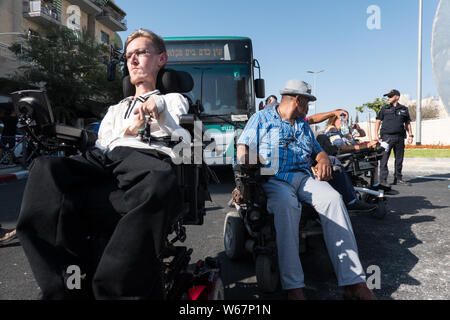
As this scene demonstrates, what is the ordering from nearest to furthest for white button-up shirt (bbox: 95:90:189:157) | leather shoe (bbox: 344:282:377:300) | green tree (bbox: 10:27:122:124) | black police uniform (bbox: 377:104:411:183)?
1. white button-up shirt (bbox: 95:90:189:157)
2. leather shoe (bbox: 344:282:377:300)
3. black police uniform (bbox: 377:104:411:183)
4. green tree (bbox: 10:27:122:124)

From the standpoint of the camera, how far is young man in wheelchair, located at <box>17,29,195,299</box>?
4.20 ft

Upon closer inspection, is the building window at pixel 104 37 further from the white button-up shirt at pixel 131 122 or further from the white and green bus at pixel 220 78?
the white button-up shirt at pixel 131 122

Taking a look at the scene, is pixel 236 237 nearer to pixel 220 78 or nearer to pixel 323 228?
A: pixel 323 228

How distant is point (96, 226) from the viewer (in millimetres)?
1452

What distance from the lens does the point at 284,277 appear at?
6.92ft

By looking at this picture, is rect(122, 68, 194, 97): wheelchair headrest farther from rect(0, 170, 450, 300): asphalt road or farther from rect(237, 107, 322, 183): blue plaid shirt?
rect(0, 170, 450, 300): asphalt road

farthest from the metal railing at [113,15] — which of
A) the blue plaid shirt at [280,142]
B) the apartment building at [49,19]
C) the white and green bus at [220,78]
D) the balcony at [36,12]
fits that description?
the blue plaid shirt at [280,142]

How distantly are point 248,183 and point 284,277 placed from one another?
2.29 ft

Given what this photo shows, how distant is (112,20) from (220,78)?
3359cm

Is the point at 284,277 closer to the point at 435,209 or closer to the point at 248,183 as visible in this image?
the point at 248,183

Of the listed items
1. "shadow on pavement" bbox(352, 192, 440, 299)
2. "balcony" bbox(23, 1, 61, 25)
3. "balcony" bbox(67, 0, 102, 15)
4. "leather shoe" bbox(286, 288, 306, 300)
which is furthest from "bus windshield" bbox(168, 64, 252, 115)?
"balcony" bbox(67, 0, 102, 15)

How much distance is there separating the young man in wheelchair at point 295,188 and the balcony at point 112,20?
3799cm

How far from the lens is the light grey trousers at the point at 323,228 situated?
210 centimetres

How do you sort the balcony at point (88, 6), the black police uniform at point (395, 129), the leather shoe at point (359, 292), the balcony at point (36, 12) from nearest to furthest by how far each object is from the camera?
the leather shoe at point (359, 292) → the black police uniform at point (395, 129) → the balcony at point (36, 12) → the balcony at point (88, 6)
